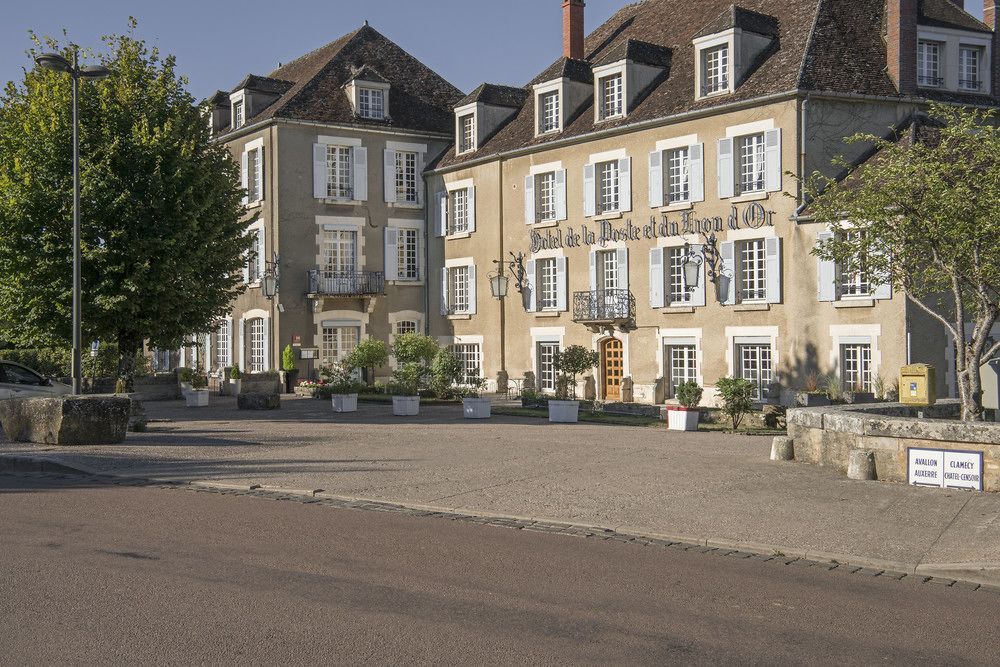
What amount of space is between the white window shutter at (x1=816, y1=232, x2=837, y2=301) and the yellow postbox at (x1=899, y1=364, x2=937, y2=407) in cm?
1136

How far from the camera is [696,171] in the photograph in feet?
95.0

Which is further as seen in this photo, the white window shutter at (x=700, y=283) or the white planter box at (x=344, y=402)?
the white window shutter at (x=700, y=283)

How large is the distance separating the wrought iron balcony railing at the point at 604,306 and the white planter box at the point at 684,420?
9.71 meters

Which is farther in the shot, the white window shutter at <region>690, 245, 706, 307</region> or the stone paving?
the white window shutter at <region>690, 245, 706, 307</region>

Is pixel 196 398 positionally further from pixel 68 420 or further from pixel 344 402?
pixel 68 420

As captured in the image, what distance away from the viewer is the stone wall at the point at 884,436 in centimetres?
1132

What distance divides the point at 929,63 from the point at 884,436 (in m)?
19.6

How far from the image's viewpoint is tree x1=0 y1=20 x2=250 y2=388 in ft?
74.0

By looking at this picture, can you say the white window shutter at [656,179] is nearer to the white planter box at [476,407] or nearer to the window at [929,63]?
the window at [929,63]

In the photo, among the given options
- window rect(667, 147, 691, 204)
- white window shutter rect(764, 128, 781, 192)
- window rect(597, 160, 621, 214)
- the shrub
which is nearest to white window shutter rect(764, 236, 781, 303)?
white window shutter rect(764, 128, 781, 192)

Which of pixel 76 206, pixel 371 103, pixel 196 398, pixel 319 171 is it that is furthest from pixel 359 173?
pixel 76 206

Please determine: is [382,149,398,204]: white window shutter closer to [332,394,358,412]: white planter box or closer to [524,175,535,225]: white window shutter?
[524,175,535,225]: white window shutter

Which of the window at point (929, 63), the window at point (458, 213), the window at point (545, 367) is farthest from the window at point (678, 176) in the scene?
the window at point (458, 213)

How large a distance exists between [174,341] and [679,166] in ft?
48.2
